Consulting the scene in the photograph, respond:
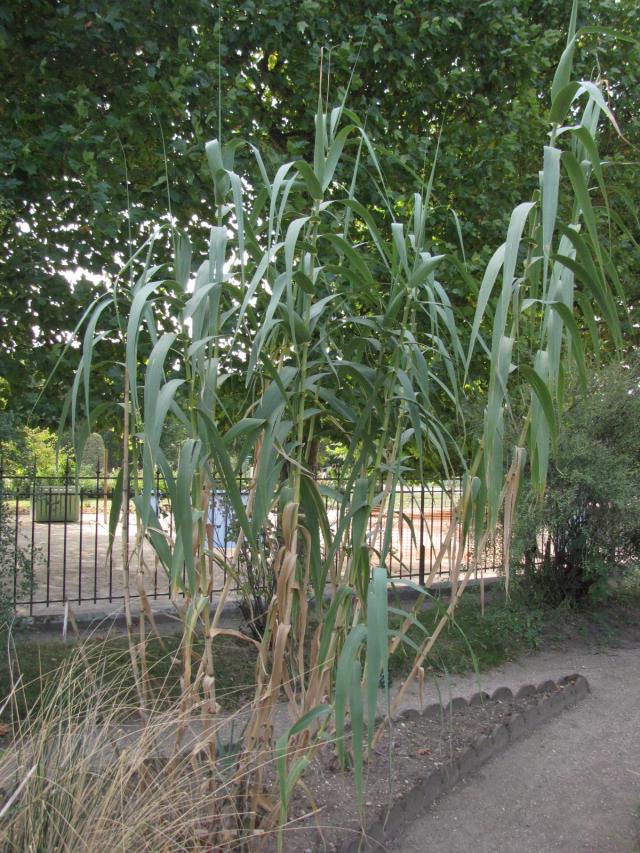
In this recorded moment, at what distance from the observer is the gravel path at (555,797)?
2.78 meters

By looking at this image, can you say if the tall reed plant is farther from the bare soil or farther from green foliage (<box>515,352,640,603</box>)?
green foliage (<box>515,352,640,603</box>)

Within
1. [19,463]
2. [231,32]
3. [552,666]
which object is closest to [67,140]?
[231,32]

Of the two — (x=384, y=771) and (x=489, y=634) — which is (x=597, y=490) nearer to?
(x=489, y=634)

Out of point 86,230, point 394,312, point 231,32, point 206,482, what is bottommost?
point 206,482

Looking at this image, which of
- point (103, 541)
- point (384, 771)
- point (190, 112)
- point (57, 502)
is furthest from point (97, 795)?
point (103, 541)

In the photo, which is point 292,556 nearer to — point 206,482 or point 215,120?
point 206,482

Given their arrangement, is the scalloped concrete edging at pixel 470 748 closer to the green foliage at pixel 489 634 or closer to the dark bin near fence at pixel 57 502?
the green foliage at pixel 489 634

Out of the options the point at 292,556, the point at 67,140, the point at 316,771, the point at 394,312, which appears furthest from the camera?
the point at 67,140

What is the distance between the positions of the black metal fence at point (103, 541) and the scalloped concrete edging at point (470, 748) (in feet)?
2.41

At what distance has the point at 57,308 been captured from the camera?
5.08 m

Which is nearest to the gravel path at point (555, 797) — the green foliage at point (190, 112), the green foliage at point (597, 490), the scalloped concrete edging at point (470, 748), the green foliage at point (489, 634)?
the scalloped concrete edging at point (470, 748)

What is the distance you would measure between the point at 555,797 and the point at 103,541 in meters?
12.3

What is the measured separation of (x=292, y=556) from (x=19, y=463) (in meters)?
3.76

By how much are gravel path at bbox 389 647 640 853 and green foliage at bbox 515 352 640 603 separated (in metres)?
1.82
